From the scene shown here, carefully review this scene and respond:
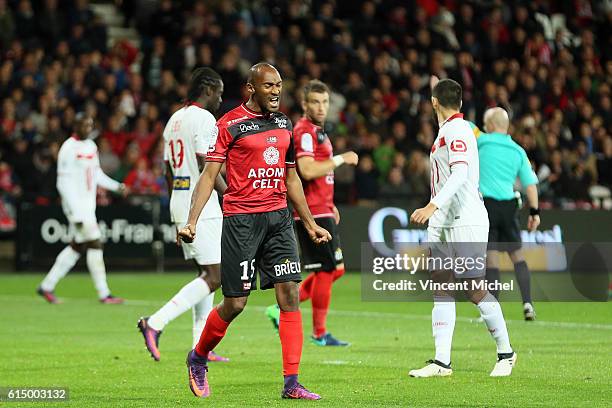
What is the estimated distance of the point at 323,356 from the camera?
11.3 meters

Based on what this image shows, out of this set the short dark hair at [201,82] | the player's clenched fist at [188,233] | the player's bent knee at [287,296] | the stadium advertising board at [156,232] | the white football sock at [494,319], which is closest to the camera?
the player's clenched fist at [188,233]

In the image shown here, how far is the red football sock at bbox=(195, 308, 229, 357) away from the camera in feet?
28.9

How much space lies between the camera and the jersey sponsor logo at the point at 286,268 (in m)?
8.66

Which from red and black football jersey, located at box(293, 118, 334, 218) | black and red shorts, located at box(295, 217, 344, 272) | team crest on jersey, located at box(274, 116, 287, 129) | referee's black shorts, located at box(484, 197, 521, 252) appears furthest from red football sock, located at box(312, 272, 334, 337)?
team crest on jersey, located at box(274, 116, 287, 129)

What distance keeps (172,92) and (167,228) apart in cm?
348

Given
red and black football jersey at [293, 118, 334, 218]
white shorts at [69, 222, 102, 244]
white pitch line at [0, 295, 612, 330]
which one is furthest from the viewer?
white shorts at [69, 222, 102, 244]

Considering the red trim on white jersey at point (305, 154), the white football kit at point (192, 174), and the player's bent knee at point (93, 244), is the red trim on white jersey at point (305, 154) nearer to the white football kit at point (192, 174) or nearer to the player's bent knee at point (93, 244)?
the white football kit at point (192, 174)

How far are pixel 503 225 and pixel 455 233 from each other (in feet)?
15.1

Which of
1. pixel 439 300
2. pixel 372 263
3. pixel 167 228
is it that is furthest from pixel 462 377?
pixel 167 228

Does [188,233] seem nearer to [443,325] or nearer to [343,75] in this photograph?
[443,325]

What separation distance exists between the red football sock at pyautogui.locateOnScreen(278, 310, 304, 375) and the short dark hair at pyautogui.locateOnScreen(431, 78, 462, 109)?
226 centimetres

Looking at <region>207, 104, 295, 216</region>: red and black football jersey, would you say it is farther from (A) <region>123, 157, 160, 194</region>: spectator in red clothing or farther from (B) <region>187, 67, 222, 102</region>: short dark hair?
(A) <region>123, 157, 160, 194</region>: spectator in red clothing

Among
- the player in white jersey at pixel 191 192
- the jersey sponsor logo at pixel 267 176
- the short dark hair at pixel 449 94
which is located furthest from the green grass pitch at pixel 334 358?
the short dark hair at pixel 449 94

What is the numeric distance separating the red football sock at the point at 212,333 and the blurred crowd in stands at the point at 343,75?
1352 cm
